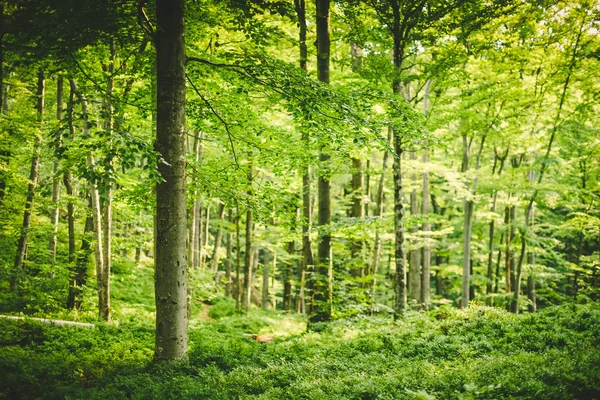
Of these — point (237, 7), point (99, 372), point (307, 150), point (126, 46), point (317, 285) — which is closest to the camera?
point (99, 372)

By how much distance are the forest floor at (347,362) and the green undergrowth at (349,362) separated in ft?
0.06

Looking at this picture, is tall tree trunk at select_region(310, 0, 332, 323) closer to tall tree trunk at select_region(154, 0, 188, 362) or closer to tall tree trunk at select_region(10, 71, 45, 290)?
tall tree trunk at select_region(154, 0, 188, 362)

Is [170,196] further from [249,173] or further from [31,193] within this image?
[31,193]

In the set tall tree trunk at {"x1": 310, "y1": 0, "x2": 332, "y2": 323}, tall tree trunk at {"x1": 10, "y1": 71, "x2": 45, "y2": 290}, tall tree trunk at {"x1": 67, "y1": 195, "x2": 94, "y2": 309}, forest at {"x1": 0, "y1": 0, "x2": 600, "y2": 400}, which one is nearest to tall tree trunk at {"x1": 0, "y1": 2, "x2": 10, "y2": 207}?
forest at {"x1": 0, "y1": 0, "x2": 600, "y2": 400}

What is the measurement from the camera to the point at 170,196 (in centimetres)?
569

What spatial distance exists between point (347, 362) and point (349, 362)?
35mm

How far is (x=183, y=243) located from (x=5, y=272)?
7.54 metres

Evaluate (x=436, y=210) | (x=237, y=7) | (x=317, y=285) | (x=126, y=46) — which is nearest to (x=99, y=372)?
(x=317, y=285)

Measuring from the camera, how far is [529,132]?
16.1 metres

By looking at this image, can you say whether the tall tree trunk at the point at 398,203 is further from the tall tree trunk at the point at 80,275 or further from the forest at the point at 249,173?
the tall tree trunk at the point at 80,275

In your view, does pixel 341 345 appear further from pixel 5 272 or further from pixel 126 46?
pixel 5 272

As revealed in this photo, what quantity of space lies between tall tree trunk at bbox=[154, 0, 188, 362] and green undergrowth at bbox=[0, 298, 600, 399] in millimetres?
585

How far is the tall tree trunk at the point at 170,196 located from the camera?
18.5 ft

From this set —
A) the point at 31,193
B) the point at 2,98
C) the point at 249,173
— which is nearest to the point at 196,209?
the point at 31,193
